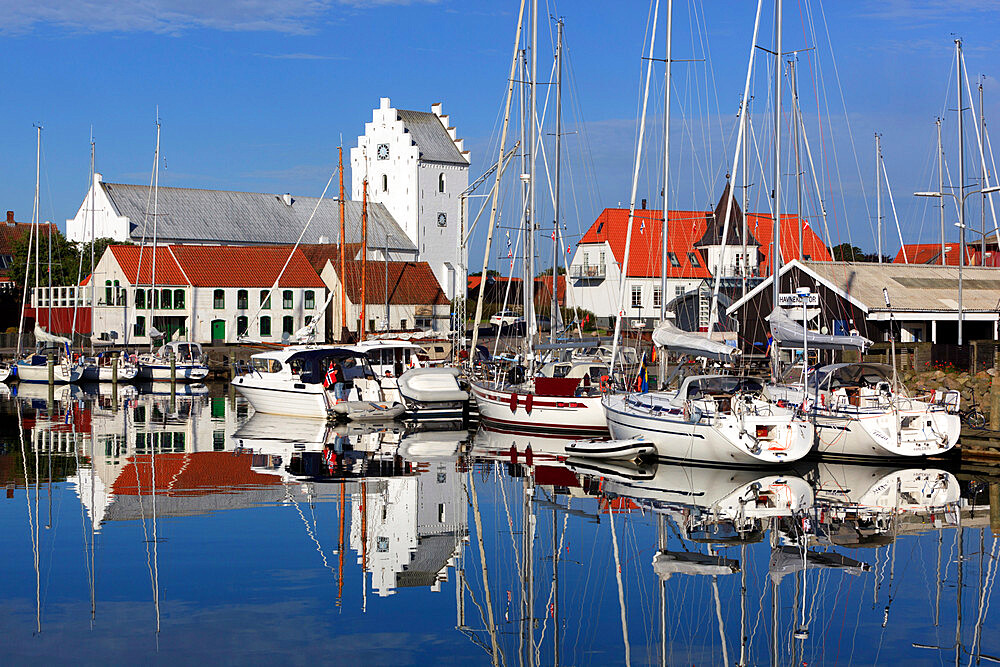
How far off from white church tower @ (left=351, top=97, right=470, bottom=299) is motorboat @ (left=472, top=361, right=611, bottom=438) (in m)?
68.5

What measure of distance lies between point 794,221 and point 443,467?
68253mm

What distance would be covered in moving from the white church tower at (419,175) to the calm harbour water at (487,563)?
259 ft

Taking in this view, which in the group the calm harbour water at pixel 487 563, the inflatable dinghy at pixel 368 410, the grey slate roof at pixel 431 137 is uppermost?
the grey slate roof at pixel 431 137

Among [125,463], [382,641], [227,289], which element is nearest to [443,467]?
[125,463]

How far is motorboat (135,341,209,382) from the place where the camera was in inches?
2280

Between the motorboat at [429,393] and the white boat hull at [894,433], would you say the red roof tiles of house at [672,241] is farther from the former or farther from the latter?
the white boat hull at [894,433]

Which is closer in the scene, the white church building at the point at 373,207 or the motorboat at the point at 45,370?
the motorboat at the point at 45,370

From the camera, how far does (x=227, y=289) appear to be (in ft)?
255

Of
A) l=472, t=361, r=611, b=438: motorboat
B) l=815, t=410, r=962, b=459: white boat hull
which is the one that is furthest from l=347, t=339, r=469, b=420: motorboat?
l=815, t=410, r=962, b=459: white boat hull

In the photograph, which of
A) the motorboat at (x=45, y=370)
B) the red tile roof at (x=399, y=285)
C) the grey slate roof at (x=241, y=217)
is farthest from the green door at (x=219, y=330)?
the grey slate roof at (x=241, y=217)

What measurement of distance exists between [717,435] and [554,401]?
846 centimetres

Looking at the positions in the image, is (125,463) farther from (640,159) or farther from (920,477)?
(920,477)

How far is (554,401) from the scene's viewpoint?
3316 cm

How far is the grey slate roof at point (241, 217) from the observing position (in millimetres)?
97062
